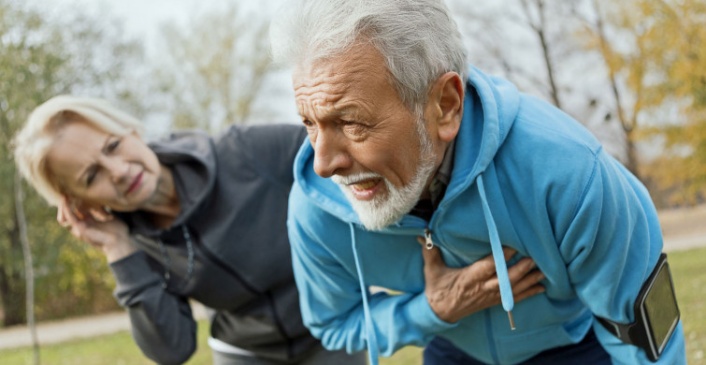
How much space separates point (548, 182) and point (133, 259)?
6.84 ft

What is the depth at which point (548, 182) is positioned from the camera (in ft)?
6.77

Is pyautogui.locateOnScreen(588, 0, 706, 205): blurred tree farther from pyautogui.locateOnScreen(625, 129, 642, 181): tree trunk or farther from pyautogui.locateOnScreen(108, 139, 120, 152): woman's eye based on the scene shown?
pyautogui.locateOnScreen(108, 139, 120, 152): woman's eye

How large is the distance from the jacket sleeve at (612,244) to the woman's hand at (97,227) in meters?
2.06

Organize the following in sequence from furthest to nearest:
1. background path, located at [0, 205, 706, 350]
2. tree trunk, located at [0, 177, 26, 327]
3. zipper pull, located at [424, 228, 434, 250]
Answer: tree trunk, located at [0, 177, 26, 327]
background path, located at [0, 205, 706, 350]
zipper pull, located at [424, 228, 434, 250]

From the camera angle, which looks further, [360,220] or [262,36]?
[262,36]

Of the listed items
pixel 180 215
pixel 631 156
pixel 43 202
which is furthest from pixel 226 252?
pixel 631 156

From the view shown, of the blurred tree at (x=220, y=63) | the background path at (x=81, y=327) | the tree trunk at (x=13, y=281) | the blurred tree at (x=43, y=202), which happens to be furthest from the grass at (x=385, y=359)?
the blurred tree at (x=220, y=63)

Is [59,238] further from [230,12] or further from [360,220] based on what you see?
[360,220]

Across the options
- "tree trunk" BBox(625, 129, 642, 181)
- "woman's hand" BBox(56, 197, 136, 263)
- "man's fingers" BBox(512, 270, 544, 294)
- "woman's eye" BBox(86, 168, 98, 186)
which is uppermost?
"man's fingers" BBox(512, 270, 544, 294)

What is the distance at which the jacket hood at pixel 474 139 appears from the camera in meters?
2.12

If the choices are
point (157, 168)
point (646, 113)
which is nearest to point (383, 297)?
point (157, 168)

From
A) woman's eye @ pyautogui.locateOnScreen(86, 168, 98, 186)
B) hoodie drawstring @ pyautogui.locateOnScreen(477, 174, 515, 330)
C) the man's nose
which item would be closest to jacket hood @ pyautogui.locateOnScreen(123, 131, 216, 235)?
woman's eye @ pyautogui.locateOnScreen(86, 168, 98, 186)

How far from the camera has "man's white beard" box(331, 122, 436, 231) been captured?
6.97 feet

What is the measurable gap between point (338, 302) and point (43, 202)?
16.1 meters
